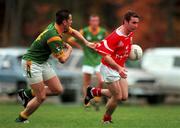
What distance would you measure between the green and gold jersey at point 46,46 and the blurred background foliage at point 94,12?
27.1 meters

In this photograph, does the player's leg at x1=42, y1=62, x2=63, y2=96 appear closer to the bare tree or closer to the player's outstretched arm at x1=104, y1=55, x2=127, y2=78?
the player's outstretched arm at x1=104, y1=55, x2=127, y2=78

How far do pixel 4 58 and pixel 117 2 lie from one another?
1683 centimetres

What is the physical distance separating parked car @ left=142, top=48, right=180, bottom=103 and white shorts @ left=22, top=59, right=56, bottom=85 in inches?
578

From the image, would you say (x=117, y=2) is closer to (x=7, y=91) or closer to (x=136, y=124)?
(x=7, y=91)

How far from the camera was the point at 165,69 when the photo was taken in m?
31.2

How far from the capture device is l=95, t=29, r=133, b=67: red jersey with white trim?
15906 millimetres

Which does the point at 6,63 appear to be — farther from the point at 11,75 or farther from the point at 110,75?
the point at 110,75

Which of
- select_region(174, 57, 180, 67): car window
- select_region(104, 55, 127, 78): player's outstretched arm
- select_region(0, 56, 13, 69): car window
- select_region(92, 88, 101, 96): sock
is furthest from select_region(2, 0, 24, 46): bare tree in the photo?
select_region(104, 55, 127, 78): player's outstretched arm

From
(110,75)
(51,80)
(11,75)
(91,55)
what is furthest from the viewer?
(11,75)

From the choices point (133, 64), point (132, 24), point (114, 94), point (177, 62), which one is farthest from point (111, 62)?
point (177, 62)

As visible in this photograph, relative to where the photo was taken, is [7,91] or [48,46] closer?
[48,46]

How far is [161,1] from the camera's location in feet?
153

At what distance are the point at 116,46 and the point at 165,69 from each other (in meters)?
15.3

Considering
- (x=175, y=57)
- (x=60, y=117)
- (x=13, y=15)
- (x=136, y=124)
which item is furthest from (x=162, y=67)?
(x=13, y=15)
